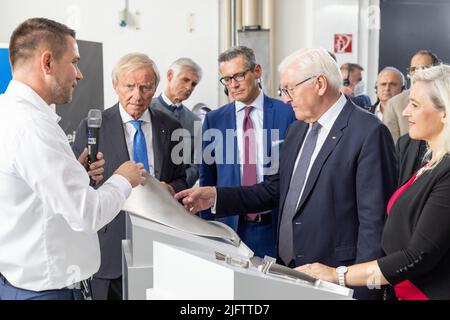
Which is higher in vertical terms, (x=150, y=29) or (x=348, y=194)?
(x=150, y=29)

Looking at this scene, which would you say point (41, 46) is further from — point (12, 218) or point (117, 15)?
point (117, 15)

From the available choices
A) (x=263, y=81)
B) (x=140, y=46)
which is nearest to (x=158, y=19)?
(x=140, y=46)

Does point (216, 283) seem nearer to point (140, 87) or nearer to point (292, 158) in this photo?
point (292, 158)

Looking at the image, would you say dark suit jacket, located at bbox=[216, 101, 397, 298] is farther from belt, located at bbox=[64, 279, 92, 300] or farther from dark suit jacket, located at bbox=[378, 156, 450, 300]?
belt, located at bbox=[64, 279, 92, 300]

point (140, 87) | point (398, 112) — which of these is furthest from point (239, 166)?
point (398, 112)

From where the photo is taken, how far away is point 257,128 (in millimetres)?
2957

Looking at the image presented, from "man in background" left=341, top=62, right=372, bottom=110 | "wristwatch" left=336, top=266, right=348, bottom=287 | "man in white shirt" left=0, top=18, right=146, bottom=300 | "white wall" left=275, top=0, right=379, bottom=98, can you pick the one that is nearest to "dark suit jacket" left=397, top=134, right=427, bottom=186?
"wristwatch" left=336, top=266, right=348, bottom=287

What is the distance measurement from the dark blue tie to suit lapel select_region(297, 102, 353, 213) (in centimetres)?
6

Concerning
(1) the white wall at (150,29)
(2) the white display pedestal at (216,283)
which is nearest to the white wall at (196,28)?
(1) the white wall at (150,29)

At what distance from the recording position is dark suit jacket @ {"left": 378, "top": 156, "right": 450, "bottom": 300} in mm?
1672

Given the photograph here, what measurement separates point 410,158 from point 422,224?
1.22m

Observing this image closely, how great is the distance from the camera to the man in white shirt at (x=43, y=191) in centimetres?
158

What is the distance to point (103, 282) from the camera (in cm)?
247

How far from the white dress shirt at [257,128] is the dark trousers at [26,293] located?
4.43 ft
